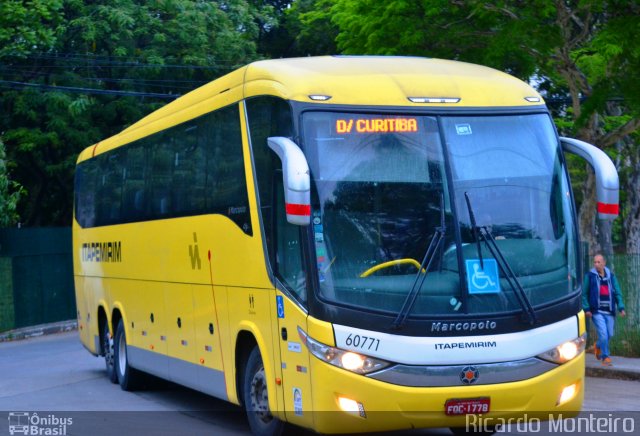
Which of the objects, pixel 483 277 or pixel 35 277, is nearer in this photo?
pixel 483 277

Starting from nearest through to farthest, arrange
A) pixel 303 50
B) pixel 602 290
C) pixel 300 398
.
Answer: pixel 300 398, pixel 602 290, pixel 303 50

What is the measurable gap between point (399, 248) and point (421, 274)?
0.98 ft

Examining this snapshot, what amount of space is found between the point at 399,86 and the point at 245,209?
6.62 feet

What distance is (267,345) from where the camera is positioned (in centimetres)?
966

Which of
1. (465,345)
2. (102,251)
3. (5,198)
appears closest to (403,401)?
(465,345)

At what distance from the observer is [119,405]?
13.8 metres

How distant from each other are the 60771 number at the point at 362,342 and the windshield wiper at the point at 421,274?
191mm

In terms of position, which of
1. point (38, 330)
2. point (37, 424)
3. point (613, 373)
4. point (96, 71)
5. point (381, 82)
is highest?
point (96, 71)

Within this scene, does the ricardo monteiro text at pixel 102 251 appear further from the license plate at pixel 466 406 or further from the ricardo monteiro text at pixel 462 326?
the license plate at pixel 466 406

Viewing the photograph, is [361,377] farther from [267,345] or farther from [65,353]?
[65,353]

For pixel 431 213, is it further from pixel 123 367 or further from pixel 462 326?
pixel 123 367

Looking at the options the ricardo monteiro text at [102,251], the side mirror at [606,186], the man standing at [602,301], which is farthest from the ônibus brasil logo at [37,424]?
the man standing at [602,301]

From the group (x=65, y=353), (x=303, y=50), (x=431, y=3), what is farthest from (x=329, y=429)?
(x=303, y=50)

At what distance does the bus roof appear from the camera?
9164 millimetres
